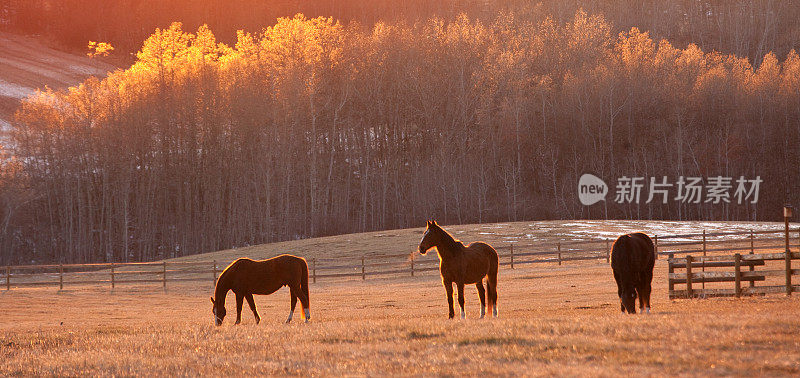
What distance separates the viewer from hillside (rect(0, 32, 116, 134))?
100062 mm

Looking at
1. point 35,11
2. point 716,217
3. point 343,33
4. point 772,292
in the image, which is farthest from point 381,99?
point 35,11

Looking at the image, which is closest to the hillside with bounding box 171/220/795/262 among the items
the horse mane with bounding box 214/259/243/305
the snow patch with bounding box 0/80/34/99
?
the horse mane with bounding box 214/259/243/305

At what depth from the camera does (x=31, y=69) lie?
11144cm

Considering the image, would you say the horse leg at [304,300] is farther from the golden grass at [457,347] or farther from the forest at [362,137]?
the forest at [362,137]

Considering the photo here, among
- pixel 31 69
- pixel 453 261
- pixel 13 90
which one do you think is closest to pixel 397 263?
pixel 453 261

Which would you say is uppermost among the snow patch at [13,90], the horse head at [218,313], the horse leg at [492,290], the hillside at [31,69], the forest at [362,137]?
the hillside at [31,69]

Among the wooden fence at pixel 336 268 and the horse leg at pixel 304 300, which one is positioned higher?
the horse leg at pixel 304 300

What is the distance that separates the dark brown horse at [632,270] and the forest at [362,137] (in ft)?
130

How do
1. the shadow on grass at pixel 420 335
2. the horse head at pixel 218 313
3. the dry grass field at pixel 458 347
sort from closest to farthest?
the dry grass field at pixel 458 347
the shadow on grass at pixel 420 335
the horse head at pixel 218 313

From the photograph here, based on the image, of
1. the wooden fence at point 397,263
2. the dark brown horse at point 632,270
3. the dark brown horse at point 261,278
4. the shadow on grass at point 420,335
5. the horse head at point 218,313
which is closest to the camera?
the shadow on grass at point 420,335

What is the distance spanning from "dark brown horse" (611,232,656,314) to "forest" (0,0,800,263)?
3964cm

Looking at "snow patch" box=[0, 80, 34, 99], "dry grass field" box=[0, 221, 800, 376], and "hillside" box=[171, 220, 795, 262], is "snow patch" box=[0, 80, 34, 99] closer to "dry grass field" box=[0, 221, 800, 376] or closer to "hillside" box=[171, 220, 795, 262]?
"hillside" box=[171, 220, 795, 262]

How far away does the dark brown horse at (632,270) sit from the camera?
1421cm

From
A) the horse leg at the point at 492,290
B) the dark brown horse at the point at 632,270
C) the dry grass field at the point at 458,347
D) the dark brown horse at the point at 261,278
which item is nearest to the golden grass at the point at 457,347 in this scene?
the dry grass field at the point at 458,347
